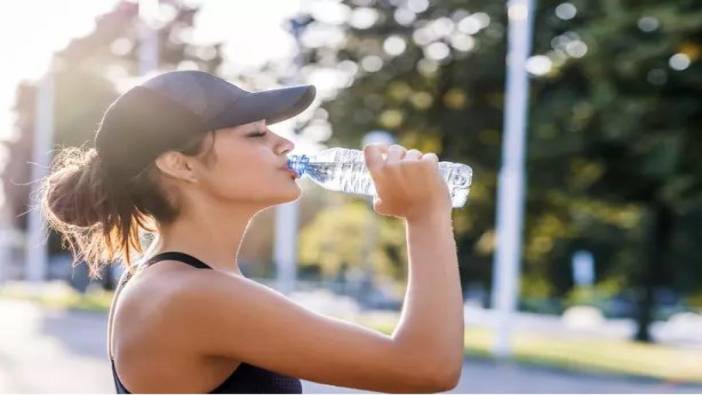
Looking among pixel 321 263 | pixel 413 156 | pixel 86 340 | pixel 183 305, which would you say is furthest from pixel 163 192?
pixel 321 263

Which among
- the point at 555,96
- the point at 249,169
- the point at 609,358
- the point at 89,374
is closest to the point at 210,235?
the point at 249,169

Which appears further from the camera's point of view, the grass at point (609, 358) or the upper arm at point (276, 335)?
the grass at point (609, 358)

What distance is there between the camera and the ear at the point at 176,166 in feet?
7.73

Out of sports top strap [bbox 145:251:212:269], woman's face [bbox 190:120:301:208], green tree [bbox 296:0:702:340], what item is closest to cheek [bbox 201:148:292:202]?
woman's face [bbox 190:120:301:208]

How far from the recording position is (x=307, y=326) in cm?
212

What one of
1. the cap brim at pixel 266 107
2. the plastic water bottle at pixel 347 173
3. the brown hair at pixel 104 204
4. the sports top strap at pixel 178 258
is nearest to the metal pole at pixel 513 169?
the plastic water bottle at pixel 347 173

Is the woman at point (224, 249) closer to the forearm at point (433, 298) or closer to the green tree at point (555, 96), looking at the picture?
the forearm at point (433, 298)

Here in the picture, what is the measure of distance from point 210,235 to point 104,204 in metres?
0.27

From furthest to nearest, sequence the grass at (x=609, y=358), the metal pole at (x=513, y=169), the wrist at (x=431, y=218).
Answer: the metal pole at (x=513, y=169) < the grass at (x=609, y=358) < the wrist at (x=431, y=218)

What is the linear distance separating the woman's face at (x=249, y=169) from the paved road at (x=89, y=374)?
8625 millimetres

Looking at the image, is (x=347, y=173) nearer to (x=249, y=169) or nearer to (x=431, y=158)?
(x=249, y=169)

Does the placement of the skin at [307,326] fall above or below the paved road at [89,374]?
above

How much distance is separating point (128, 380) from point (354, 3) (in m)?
26.3

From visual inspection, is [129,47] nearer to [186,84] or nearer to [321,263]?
[321,263]
